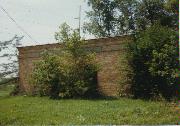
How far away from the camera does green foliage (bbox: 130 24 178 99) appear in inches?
545

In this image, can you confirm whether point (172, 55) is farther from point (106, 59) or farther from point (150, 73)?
point (106, 59)

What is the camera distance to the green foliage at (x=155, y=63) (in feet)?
45.4

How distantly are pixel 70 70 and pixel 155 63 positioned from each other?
562 cm

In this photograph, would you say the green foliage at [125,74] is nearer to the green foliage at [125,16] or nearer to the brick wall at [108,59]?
the brick wall at [108,59]

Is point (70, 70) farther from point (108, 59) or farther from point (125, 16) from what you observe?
point (125, 16)

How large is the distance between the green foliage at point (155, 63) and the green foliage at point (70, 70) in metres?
3.10

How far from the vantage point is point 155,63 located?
14.0m

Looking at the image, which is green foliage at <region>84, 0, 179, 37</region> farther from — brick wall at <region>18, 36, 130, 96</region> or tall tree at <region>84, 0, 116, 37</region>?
brick wall at <region>18, 36, 130, 96</region>

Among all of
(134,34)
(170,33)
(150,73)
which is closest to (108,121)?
(150,73)

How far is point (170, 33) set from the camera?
14547mm

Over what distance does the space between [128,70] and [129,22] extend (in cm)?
1727

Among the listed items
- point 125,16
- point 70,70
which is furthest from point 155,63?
point 125,16

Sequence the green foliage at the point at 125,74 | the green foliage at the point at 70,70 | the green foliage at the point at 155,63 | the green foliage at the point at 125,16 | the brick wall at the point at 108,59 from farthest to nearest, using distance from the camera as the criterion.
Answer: the green foliage at the point at 125,16, the brick wall at the point at 108,59, the green foliage at the point at 70,70, the green foliage at the point at 125,74, the green foliage at the point at 155,63

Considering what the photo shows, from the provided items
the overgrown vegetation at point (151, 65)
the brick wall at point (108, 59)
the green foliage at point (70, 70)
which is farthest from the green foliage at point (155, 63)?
the green foliage at point (70, 70)
